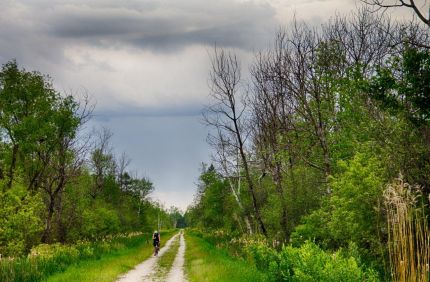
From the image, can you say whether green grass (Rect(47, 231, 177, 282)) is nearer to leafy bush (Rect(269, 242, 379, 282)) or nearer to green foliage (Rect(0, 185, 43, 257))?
green foliage (Rect(0, 185, 43, 257))

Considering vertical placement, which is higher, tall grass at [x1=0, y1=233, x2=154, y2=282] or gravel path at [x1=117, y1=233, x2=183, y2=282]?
tall grass at [x1=0, y1=233, x2=154, y2=282]

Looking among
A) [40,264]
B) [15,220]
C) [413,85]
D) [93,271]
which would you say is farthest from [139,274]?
[413,85]

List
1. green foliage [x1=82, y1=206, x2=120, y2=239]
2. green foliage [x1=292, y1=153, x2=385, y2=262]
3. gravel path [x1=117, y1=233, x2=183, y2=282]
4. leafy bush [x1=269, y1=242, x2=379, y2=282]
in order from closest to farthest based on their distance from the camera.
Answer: leafy bush [x1=269, y1=242, x2=379, y2=282]
green foliage [x1=292, y1=153, x2=385, y2=262]
gravel path [x1=117, y1=233, x2=183, y2=282]
green foliage [x1=82, y1=206, x2=120, y2=239]

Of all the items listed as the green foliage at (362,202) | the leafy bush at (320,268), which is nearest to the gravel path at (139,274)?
the leafy bush at (320,268)

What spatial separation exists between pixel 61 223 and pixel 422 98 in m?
25.1

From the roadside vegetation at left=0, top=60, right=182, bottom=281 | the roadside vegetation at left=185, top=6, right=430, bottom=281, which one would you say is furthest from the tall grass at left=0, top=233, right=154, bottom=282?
the roadside vegetation at left=185, top=6, right=430, bottom=281

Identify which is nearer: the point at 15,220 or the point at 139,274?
the point at 139,274

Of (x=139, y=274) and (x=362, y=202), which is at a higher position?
(x=362, y=202)

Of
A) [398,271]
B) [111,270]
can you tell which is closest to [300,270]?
[398,271]

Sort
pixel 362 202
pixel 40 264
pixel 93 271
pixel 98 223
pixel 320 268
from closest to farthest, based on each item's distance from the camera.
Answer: pixel 320 268 → pixel 362 202 → pixel 40 264 → pixel 93 271 → pixel 98 223

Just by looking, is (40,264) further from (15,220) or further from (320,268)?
(320,268)

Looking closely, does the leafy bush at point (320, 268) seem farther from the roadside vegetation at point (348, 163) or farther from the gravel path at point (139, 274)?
the gravel path at point (139, 274)

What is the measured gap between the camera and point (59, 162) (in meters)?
26.5

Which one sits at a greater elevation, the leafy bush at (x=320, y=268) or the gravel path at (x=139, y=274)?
the leafy bush at (x=320, y=268)
